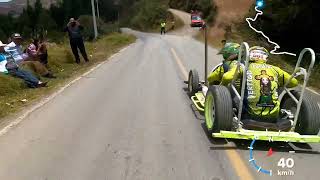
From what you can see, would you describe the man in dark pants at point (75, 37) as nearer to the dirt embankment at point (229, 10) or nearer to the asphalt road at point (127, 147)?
the asphalt road at point (127, 147)

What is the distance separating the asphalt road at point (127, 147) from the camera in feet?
19.6

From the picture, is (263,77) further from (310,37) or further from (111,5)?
(111,5)

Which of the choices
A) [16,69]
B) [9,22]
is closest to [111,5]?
[9,22]

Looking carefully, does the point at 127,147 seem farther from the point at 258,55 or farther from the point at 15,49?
the point at 15,49

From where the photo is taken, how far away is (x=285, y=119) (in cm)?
723

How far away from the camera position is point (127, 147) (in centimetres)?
698

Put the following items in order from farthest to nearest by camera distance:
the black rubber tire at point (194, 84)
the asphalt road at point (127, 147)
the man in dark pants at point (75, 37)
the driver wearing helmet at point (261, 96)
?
the man in dark pants at point (75, 37), the black rubber tire at point (194, 84), the driver wearing helmet at point (261, 96), the asphalt road at point (127, 147)

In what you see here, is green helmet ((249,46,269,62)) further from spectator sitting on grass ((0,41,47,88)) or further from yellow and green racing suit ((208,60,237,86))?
spectator sitting on grass ((0,41,47,88))

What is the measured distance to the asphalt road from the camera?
596cm

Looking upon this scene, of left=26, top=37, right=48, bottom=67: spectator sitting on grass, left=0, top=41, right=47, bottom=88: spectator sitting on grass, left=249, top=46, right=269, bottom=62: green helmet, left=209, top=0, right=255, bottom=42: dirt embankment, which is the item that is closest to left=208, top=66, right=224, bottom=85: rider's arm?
left=249, top=46, right=269, bottom=62: green helmet

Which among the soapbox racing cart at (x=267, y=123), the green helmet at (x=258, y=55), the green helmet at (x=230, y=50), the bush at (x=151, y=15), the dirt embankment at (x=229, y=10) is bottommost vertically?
the bush at (x=151, y=15)

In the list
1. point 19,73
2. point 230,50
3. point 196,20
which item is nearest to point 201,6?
point 196,20

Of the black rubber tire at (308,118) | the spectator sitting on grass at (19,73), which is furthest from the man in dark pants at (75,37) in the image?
the black rubber tire at (308,118)

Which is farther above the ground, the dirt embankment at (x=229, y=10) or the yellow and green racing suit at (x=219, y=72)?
the yellow and green racing suit at (x=219, y=72)
